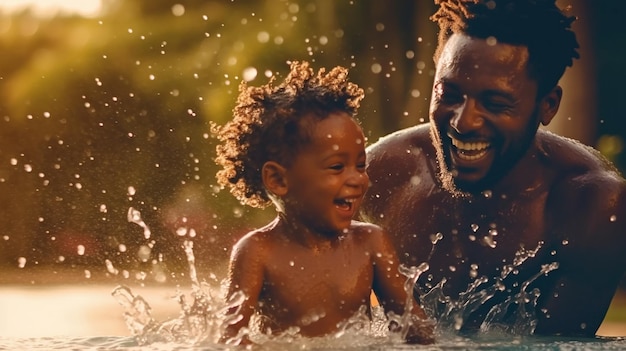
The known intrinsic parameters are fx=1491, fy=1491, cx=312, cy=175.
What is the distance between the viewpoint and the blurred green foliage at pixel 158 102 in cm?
1323

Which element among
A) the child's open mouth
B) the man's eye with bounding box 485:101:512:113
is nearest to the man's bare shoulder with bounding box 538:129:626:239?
the man's eye with bounding box 485:101:512:113

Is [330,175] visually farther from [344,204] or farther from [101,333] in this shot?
[101,333]

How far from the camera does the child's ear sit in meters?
5.30

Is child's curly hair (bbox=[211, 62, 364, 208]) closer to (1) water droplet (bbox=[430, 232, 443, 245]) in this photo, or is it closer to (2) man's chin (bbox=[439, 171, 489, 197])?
(2) man's chin (bbox=[439, 171, 489, 197])

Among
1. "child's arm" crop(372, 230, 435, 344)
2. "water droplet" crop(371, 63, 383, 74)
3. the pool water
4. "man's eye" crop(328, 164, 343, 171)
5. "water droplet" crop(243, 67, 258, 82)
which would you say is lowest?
the pool water

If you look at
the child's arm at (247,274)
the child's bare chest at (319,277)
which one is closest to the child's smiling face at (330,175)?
the child's bare chest at (319,277)

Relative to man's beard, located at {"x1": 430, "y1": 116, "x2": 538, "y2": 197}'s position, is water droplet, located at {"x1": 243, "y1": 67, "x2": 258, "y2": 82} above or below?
above

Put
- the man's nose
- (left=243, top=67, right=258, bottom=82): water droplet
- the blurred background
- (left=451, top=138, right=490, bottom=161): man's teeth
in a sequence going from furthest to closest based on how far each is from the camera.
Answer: the blurred background
(left=243, top=67, right=258, bottom=82): water droplet
(left=451, top=138, right=490, bottom=161): man's teeth
the man's nose

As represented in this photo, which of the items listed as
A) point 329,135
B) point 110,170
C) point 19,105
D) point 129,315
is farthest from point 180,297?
point 19,105

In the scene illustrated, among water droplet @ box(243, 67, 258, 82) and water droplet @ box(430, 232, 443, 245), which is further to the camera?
water droplet @ box(243, 67, 258, 82)

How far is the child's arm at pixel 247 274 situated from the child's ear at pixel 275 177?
0.20 m

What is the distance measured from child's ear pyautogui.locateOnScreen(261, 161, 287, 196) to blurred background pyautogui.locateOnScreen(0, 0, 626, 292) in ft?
21.7

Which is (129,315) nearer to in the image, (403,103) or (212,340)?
(212,340)

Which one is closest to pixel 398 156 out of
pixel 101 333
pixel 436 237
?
pixel 436 237
